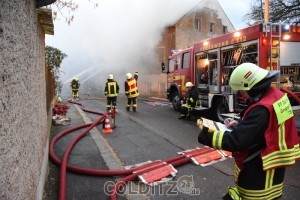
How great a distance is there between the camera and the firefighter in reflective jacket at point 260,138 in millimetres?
1935

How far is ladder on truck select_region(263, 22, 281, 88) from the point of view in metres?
7.27

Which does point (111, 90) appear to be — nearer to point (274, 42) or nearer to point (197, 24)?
point (274, 42)

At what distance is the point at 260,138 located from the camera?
200 cm

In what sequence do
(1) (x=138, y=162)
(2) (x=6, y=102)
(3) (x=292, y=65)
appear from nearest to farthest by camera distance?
(2) (x=6, y=102) → (1) (x=138, y=162) → (3) (x=292, y=65)

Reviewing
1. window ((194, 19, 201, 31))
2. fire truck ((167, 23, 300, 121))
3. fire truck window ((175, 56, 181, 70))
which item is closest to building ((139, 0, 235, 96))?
window ((194, 19, 201, 31))

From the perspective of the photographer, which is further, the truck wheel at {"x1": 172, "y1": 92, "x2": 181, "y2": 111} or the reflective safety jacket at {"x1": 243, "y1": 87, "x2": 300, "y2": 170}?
the truck wheel at {"x1": 172, "y1": 92, "x2": 181, "y2": 111}

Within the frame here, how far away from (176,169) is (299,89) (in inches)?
196

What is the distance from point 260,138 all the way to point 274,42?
19.9 feet

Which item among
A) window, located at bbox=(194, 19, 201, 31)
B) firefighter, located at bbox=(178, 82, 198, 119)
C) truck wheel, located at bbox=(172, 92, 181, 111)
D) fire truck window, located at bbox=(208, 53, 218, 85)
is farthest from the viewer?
window, located at bbox=(194, 19, 201, 31)

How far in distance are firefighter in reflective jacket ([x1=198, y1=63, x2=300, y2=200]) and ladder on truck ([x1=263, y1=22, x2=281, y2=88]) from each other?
562cm

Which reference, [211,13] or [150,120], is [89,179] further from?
[211,13]

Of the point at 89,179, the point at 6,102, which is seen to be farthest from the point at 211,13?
the point at 6,102

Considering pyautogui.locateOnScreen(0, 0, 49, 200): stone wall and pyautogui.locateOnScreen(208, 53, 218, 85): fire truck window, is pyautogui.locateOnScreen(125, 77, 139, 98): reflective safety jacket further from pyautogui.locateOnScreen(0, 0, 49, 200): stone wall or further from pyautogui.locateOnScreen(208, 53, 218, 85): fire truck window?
pyautogui.locateOnScreen(0, 0, 49, 200): stone wall

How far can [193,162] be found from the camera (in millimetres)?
4953
